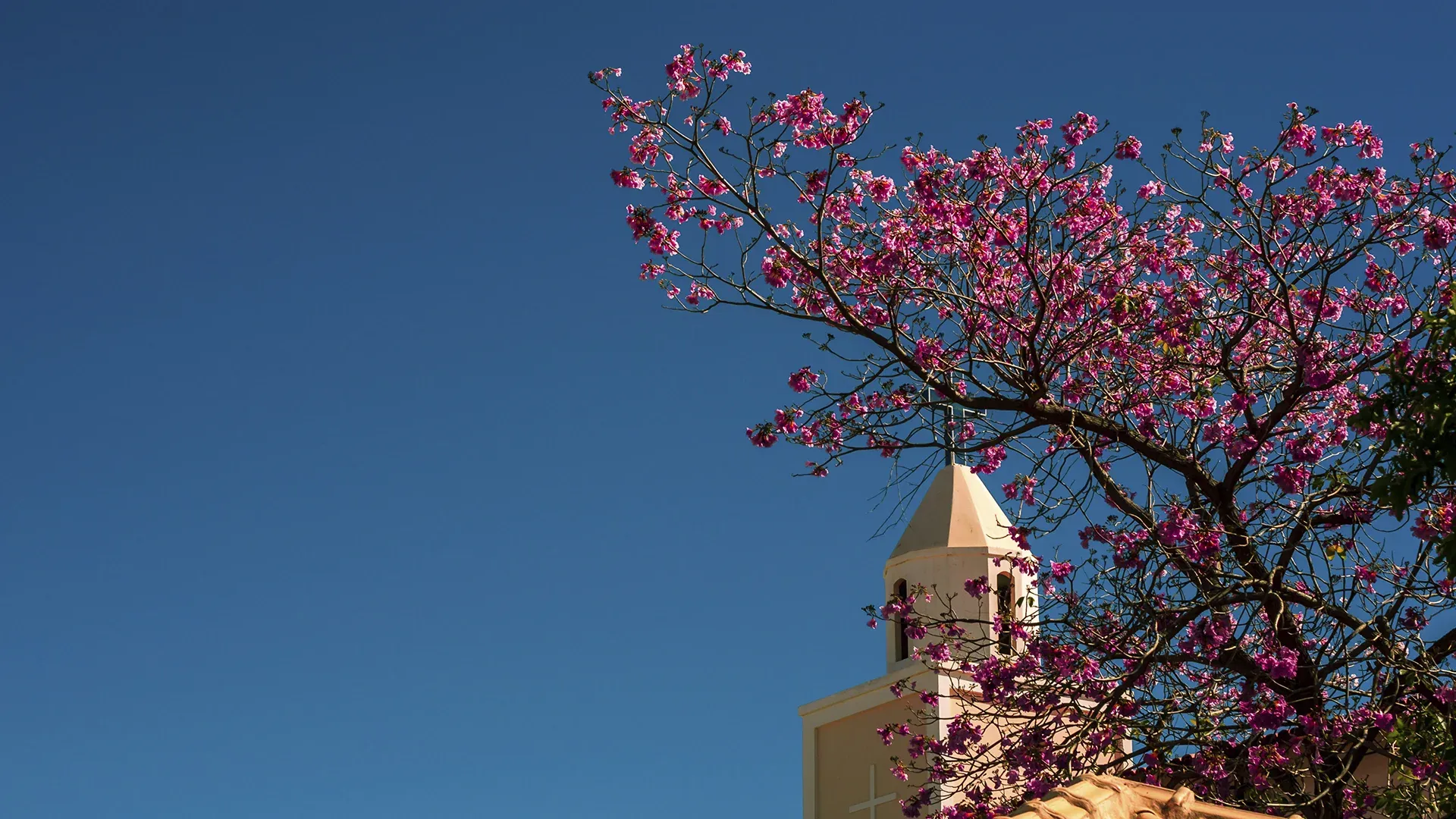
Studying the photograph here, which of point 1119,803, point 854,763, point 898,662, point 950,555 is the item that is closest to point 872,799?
point 854,763

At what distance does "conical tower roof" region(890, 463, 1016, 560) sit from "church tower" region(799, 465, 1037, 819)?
2 centimetres

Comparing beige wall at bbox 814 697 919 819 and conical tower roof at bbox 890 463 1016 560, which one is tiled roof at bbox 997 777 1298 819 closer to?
beige wall at bbox 814 697 919 819

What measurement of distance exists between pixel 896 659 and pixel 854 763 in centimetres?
166

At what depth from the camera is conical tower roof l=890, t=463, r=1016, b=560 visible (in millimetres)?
21812

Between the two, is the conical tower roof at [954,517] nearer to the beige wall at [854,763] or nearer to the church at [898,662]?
the church at [898,662]

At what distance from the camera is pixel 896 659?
2166cm

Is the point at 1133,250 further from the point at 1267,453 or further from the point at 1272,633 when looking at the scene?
the point at 1272,633

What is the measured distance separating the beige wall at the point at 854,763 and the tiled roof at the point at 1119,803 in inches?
726

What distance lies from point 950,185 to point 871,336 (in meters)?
1.39

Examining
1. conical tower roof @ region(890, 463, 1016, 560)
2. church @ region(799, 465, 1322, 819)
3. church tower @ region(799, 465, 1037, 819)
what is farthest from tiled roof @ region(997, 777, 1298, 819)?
conical tower roof @ region(890, 463, 1016, 560)

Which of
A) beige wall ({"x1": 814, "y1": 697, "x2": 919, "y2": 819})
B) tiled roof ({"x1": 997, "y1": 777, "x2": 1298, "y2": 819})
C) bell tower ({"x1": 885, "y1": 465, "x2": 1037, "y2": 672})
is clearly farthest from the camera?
bell tower ({"x1": 885, "y1": 465, "x2": 1037, "y2": 672})

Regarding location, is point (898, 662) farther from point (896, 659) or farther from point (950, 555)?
point (950, 555)

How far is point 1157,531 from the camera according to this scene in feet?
31.3

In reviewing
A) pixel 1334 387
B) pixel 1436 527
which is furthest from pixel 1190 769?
pixel 1334 387
